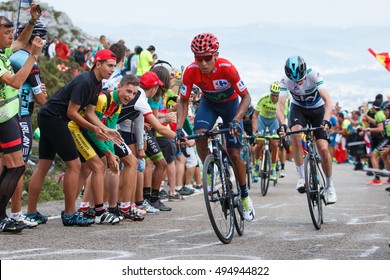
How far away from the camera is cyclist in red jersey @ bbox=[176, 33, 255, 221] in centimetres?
1030

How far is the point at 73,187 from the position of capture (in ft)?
36.9

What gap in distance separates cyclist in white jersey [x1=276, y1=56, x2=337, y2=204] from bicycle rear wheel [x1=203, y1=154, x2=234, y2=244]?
236 centimetres

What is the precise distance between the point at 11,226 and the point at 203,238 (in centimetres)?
218

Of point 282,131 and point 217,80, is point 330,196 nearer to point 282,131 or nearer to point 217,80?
point 282,131

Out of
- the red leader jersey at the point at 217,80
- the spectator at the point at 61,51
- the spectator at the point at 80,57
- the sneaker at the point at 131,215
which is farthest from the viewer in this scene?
the spectator at the point at 61,51

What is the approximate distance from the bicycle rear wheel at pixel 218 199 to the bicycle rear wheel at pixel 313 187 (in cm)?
175

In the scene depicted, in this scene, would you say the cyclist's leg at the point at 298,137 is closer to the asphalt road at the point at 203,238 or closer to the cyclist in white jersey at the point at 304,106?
the cyclist in white jersey at the point at 304,106

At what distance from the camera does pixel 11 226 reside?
33.6 ft

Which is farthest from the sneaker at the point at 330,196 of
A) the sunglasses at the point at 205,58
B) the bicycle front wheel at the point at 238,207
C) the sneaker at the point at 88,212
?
the sunglasses at the point at 205,58

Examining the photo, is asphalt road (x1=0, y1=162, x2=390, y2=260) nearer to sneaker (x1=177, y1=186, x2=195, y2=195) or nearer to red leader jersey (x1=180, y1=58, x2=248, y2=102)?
red leader jersey (x1=180, y1=58, x2=248, y2=102)

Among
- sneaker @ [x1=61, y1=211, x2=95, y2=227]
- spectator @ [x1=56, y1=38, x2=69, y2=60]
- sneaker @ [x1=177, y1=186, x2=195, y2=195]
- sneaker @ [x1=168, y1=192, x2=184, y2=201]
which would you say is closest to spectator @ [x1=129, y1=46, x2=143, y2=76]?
spectator @ [x1=56, y1=38, x2=69, y2=60]

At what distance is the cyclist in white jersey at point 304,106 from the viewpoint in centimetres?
1252

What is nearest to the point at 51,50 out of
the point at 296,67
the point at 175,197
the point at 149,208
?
the point at 175,197

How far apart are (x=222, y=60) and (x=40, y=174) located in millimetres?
2779
